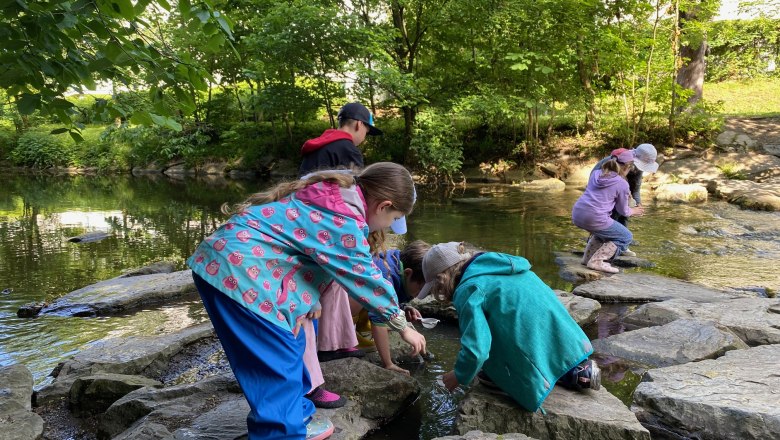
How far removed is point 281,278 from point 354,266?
27cm

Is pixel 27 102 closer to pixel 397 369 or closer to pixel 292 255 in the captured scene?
pixel 292 255

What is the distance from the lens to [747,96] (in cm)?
1756

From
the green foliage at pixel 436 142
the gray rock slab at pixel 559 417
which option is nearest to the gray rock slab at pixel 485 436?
the gray rock slab at pixel 559 417

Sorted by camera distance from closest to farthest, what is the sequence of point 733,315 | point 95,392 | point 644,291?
point 95,392 < point 733,315 < point 644,291

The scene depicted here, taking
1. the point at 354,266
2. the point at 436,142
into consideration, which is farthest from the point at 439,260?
the point at 436,142

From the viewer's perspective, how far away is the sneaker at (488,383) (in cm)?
263

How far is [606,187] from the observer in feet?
18.8

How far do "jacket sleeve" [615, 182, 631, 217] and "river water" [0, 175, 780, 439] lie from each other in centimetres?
75

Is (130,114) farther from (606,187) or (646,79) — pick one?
(646,79)

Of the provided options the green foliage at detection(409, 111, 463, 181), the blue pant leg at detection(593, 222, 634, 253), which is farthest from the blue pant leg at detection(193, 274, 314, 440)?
the green foliage at detection(409, 111, 463, 181)

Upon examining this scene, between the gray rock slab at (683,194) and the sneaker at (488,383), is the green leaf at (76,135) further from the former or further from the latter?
the gray rock slab at (683,194)

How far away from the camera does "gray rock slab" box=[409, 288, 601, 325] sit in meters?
4.13

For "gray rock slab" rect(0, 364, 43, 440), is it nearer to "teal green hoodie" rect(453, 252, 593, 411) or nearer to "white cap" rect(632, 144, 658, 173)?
"teal green hoodie" rect(453, 252, 593, 411)

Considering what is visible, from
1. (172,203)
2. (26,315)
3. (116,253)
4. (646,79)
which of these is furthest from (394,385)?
(646,79)
